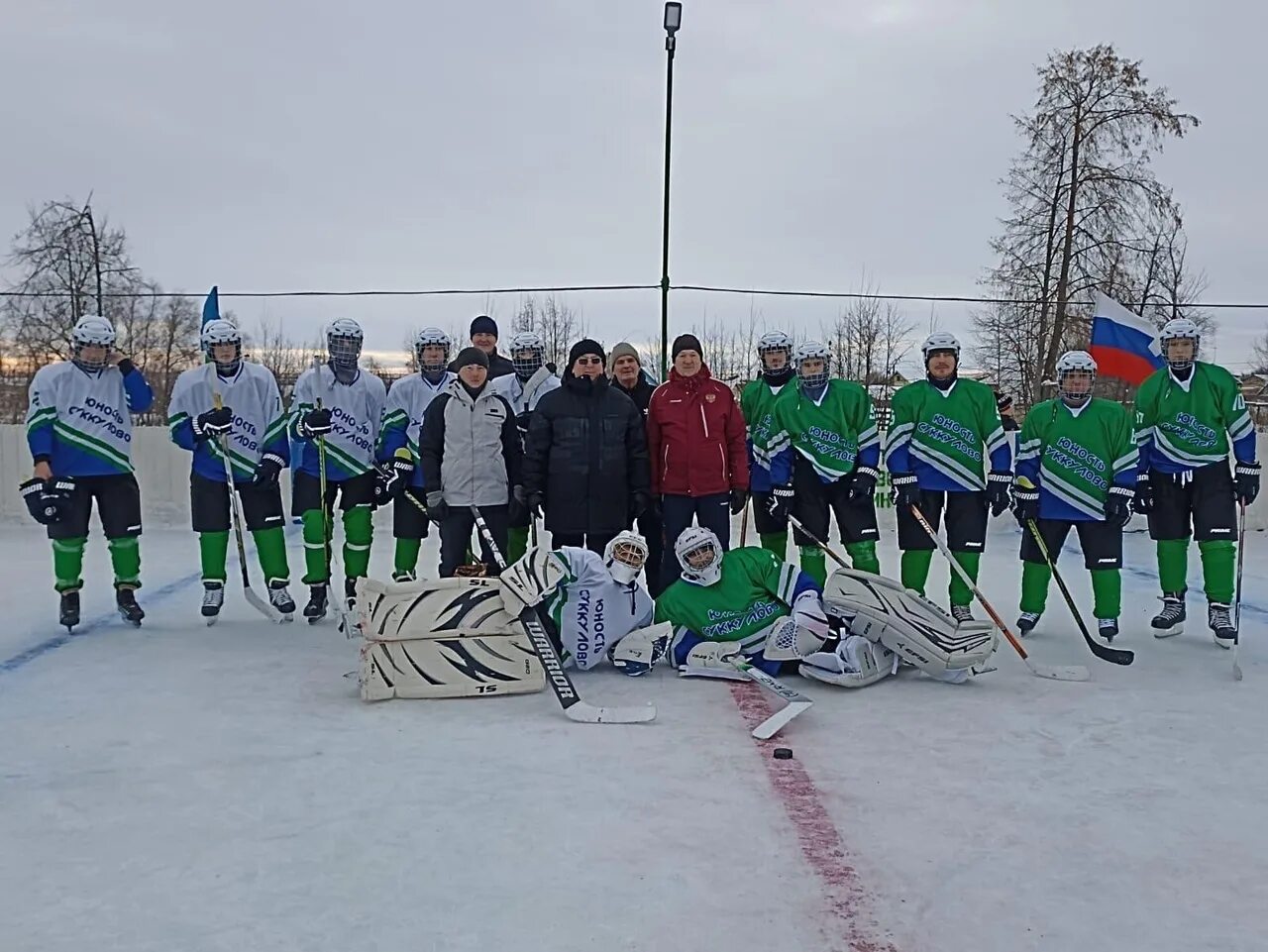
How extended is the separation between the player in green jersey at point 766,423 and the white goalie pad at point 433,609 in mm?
1665

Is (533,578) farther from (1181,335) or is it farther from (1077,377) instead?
(1181,335)

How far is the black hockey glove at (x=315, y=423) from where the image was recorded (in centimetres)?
500

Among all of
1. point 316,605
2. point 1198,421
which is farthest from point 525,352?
point 1198,421

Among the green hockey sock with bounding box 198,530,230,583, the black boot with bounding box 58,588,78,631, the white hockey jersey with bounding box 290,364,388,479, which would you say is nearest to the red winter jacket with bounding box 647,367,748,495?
the white hockey jersey with bounding box 290,364,388,479

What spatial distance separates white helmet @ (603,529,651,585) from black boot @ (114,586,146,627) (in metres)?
2.41

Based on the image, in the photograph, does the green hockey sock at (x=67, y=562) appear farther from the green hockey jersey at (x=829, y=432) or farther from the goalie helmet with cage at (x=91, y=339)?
the green hockey jersey at (x=829, y=432)

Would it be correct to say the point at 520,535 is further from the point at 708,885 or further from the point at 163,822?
the point at 708,885

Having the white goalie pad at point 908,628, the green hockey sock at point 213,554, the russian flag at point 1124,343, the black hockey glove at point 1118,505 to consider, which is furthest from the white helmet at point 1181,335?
the green hockey sock at point 213,554

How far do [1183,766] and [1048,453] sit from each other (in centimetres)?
206

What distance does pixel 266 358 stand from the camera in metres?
10.2

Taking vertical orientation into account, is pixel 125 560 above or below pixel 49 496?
below

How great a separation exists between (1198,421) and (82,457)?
16.4 feet

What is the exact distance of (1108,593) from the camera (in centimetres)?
480

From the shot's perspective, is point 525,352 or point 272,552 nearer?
point 272,552
